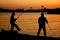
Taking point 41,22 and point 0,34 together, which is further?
point 0,34

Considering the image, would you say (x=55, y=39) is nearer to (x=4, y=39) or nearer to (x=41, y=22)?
(x=41, y=22)

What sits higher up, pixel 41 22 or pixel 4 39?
pixel 41 22

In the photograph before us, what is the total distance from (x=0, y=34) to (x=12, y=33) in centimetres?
111

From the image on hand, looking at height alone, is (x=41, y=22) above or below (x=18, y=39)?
above

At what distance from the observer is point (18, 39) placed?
52.2 ft

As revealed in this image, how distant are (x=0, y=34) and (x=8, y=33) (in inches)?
32.6

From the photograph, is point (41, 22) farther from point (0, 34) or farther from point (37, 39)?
point (0, 34)

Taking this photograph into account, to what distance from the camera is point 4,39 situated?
15883 millimetres

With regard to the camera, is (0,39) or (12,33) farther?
(12,33)

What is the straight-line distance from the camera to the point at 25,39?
1645 centimetres

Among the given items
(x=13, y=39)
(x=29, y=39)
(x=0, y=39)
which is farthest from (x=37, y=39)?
(x=0, y=39)

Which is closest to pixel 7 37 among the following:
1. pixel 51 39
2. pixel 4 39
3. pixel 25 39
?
pixel 4 39

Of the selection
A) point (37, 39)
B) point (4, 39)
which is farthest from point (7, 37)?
point (37, 39)

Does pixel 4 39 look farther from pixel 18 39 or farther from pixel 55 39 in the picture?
pixel 55 39
